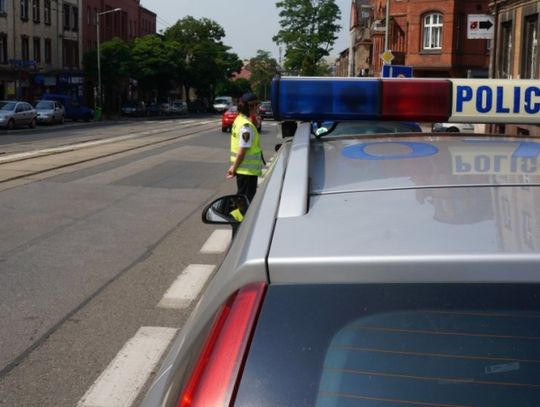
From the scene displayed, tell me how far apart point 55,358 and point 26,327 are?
0.80 m

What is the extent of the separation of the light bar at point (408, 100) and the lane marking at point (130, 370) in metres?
2.05

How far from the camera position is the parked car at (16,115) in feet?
131

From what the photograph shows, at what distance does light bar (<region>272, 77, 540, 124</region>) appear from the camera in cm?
347

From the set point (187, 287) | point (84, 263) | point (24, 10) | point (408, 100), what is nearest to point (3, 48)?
point (24, 10)

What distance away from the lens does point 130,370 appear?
5.04 m

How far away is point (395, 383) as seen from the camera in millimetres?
1521

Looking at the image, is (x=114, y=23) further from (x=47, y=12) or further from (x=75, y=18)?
(x=47, y=12)

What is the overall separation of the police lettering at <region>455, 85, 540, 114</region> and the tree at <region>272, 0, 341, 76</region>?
90844mm

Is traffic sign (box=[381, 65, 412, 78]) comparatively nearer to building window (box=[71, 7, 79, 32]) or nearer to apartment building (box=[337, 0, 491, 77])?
apartment building (box=[337, 0, 491, 77])

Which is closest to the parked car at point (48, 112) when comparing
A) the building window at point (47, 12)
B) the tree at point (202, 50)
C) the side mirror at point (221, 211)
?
the building window at point (47, 12)

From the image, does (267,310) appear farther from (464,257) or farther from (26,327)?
(26,327)

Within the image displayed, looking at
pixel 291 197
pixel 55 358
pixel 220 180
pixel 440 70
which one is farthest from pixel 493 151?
pixel 440 70

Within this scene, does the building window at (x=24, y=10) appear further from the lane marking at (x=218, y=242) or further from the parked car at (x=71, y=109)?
the lane marking at (x=218, y=242)

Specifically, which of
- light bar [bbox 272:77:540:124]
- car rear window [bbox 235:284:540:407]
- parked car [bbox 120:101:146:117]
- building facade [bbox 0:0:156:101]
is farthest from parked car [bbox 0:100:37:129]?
car rear window [bbox 235:284:540:407]
